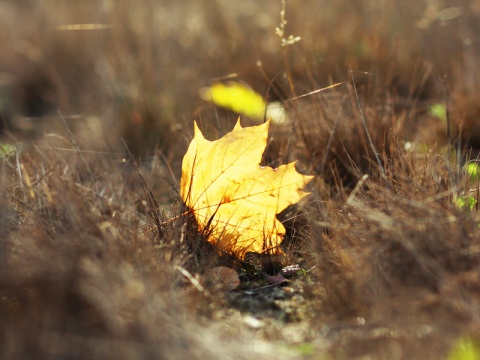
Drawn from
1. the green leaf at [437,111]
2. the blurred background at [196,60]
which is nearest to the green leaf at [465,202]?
the blurred background at [196,60]

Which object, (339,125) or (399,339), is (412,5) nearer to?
(339,125)

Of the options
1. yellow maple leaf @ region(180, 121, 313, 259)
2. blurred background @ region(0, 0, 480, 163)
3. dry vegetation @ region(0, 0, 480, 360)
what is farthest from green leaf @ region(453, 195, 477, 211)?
blurred background @ region(0, 0, 480, 163)

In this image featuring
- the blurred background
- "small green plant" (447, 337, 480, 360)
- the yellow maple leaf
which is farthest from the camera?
the blurred background

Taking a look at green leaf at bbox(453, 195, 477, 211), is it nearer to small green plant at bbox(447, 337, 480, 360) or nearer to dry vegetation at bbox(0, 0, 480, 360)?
dry vegetation at bbox(0, 0, 480, 360)

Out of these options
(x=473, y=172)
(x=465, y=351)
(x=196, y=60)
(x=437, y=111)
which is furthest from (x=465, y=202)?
(x=196, y=60)

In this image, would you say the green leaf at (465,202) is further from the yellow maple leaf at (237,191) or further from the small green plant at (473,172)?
the yellow maple leaf at (237,191)

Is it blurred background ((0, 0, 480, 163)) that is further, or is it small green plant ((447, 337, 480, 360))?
blurred background ((0, 0, 480, 163))
